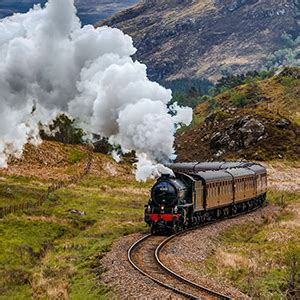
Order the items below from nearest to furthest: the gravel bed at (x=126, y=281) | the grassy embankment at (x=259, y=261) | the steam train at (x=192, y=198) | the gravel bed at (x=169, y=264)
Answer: the gravel bed at (x=126, y=281) < the gravel bed at (x=169, y=264) < the grassy embankment at (x=259, y=261) < the steam train at (x=192, y=198)

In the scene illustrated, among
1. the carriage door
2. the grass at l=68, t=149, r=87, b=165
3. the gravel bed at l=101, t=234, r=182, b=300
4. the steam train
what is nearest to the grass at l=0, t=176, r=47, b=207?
the steam train

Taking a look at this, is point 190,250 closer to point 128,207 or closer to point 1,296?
point 1,296

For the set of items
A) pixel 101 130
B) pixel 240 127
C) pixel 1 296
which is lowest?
pixel 1 296

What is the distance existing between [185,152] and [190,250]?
9560cm

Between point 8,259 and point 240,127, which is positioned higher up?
point 240,127

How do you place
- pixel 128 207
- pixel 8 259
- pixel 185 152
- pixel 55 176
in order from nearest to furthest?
pixel 8 259 → pixel 128 207 → pixel 55 176 → pixel 185 152

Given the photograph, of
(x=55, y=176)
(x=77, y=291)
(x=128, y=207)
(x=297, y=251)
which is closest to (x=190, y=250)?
(x=297, y=251)

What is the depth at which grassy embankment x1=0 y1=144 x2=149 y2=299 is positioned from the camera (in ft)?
78.2

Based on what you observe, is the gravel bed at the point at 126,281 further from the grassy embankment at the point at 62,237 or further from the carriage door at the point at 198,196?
the carriage door at the point at 198,196

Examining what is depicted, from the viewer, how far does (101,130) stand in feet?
114

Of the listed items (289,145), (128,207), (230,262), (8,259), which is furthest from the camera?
(289,145)

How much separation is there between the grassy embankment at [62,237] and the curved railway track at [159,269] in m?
1.97

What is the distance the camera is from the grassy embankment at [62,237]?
23.8 meters

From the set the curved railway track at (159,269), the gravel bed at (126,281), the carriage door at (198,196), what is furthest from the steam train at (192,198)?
the gravel bed at (126,281)
